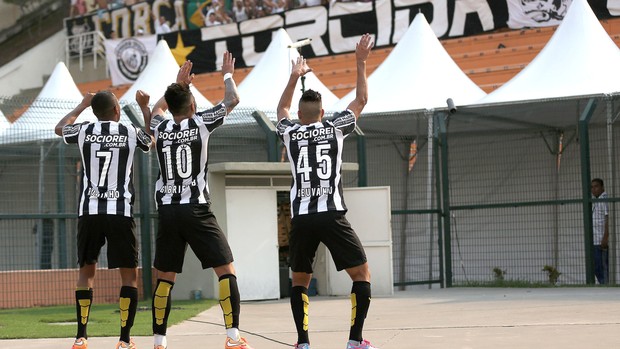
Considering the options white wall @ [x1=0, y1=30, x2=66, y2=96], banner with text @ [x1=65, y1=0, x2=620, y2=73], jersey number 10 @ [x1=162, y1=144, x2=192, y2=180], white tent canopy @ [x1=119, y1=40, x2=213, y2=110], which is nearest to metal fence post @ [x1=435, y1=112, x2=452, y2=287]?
white tent canopy @ [x1=119, y1=40, x2=213, y2=110]

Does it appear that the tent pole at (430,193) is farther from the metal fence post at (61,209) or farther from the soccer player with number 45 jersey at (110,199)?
the soccer player with number 45 jersey at (110,199)

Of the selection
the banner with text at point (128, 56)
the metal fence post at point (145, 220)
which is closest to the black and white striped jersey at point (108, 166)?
the metal fence post at point (145, 220)

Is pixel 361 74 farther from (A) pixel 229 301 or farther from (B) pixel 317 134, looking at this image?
(A) pixel 229 301

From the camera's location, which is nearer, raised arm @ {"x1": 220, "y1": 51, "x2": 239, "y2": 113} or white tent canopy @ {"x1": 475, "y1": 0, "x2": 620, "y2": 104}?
raised arm @ {"x1": 220, "y1": 51, "x2": 239, "y2": 113}

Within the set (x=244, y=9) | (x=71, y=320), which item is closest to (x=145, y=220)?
(x=71, y=320)

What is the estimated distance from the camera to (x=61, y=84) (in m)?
22.2

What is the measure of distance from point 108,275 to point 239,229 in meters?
2.08

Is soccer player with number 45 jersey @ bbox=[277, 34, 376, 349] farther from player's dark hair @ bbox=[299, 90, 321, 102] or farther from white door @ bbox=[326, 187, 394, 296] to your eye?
white door @ bbox=[326, 187, 394, 296]

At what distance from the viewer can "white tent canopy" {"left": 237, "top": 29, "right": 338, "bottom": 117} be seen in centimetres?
1925

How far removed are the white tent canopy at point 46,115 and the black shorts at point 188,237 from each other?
6.26 meters

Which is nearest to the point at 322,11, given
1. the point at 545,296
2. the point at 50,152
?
the point at 50,152

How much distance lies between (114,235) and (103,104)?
0.99 meters

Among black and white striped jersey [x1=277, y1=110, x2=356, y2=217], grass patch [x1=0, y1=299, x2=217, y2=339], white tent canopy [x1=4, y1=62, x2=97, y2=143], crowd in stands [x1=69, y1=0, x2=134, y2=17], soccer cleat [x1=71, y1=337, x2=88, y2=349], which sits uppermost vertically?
crowd in stands [x1=69, y1=0, x2=134, y2=17]

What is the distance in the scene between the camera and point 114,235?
7.48 meters
